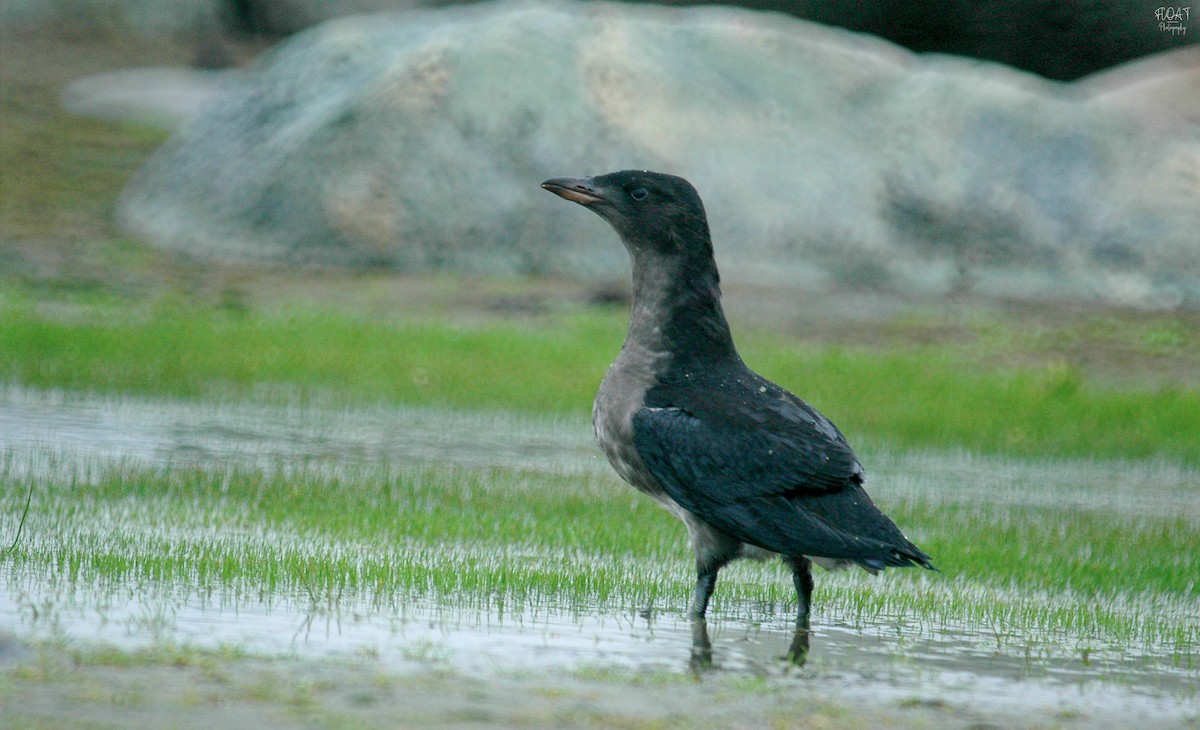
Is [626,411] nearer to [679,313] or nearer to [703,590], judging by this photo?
[679,313]

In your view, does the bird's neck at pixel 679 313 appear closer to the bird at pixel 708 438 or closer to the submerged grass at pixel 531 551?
the bird at pixel 708 438

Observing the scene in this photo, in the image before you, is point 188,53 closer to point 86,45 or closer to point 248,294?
point 86,45

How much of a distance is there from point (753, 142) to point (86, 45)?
12653mm

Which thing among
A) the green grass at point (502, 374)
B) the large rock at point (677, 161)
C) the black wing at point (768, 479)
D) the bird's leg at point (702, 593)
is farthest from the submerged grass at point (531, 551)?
the large rock at point (677, 161)

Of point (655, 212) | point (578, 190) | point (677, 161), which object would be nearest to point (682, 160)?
point (677, 161)

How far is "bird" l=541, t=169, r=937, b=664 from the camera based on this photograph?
5977 mm

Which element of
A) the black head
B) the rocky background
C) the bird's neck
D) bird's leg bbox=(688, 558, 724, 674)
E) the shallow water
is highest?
the rocky background

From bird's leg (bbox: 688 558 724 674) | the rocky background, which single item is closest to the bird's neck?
bird's leg (bbox: 688 558 724 674)

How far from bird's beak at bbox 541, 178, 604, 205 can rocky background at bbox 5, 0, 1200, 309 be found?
9.98 metres

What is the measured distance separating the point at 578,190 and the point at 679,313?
2.36 feet

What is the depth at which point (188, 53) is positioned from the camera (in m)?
26.3

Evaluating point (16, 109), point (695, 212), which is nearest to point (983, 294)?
point (695, 212)

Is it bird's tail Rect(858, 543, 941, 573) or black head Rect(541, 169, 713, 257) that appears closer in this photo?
bird's tail Rect(858, 543, 941, 573)

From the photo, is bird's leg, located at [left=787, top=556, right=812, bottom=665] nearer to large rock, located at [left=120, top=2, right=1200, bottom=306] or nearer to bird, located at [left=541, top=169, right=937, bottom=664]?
bird, located at [left=541, top=169, right=937, bottom=664]
